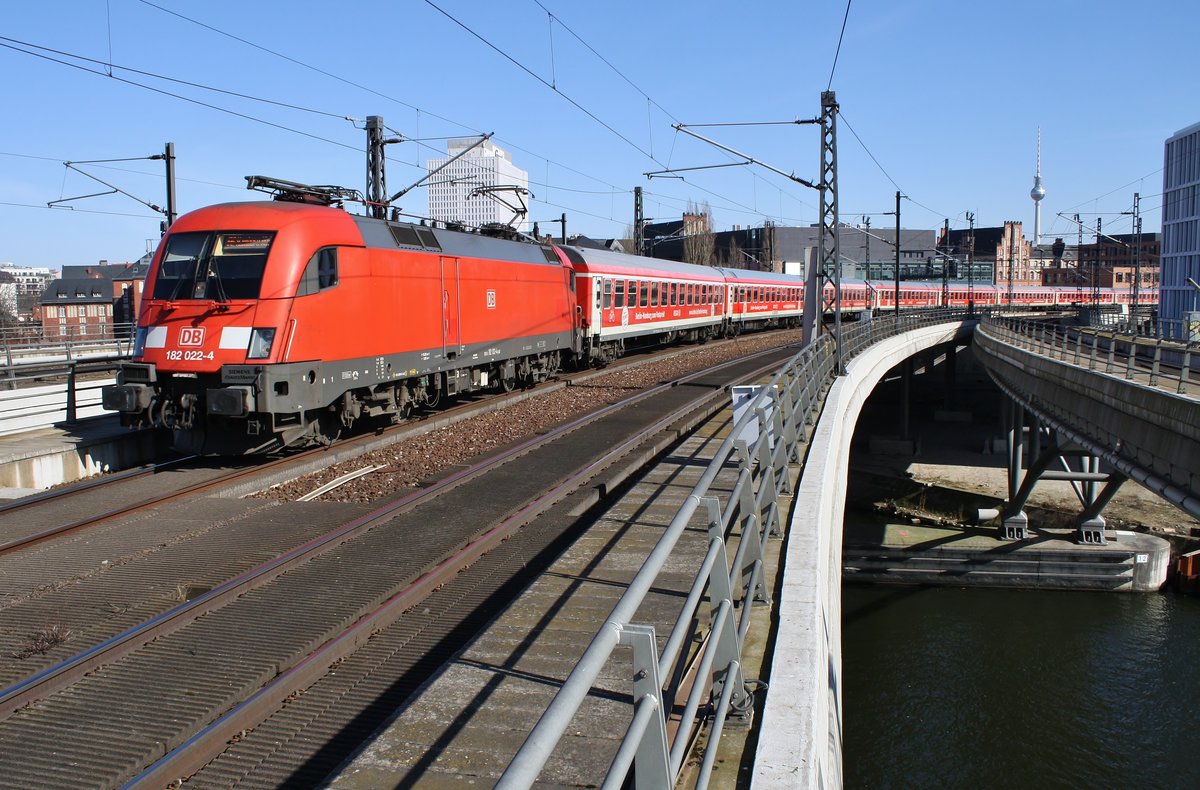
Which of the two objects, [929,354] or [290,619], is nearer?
[290,619]

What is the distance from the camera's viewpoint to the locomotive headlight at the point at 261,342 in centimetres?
1171

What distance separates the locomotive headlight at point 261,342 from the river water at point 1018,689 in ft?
42.1

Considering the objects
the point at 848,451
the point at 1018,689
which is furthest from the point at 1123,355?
the point at 848,451

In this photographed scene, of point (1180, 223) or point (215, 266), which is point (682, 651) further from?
point (1180, 223)

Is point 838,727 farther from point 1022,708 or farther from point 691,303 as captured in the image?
point 691,303

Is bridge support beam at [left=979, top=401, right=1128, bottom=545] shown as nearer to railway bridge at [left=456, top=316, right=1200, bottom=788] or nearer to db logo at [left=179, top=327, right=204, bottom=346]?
railway bridge at [left=456, top=316, right=1200, bottom=788]

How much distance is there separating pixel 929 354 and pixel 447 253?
37.2 metres

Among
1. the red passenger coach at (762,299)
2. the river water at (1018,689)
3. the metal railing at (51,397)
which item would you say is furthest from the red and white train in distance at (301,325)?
the red passenger coach at (762,299)

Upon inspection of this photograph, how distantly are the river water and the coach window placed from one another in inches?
505

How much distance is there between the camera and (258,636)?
245 inches

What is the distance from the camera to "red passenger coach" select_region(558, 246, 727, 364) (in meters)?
26.8

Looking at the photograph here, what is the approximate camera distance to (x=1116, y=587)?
29.2m

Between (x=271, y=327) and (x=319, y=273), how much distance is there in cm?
111

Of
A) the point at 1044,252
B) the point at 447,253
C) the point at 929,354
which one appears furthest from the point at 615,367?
the point at 1044,252
